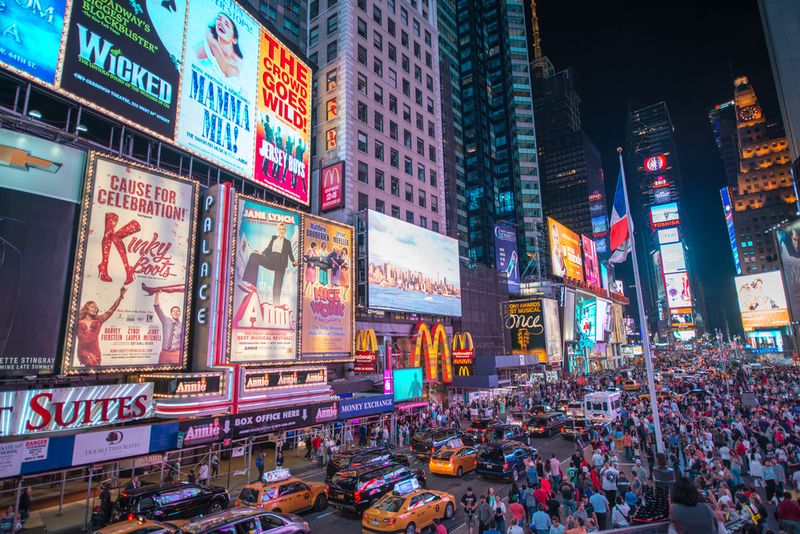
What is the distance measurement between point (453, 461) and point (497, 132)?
10006 centimetres

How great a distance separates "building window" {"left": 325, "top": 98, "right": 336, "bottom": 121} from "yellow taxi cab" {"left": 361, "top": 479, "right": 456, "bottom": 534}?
33995 mm

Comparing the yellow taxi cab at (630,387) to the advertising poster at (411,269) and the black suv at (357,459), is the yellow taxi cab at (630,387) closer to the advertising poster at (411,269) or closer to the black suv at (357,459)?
the advertising poster at (411,269)

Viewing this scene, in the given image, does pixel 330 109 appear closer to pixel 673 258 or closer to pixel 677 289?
pixel 673 258

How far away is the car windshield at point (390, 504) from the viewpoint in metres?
14.5

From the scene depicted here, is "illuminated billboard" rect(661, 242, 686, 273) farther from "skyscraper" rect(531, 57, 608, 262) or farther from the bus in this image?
the bus

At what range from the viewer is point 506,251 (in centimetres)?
6900

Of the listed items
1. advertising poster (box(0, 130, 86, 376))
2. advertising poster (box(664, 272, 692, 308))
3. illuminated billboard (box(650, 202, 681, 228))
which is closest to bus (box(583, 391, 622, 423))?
advertising poster (box(0, 130, 86, 376))

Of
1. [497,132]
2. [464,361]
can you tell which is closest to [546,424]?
[464,361]

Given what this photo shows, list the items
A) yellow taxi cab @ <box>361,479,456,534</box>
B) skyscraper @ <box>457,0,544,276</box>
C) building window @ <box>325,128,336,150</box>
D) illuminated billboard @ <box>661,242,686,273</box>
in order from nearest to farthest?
yellow taxi cab @ <box>361,479,456,534</box>
building window @ <box>325,128,336,150</box>
skyscraper @ <box>457,0,544,276</box>
illuminated billboard @ <box>661,242,686,273</box>

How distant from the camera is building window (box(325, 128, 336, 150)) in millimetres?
41438

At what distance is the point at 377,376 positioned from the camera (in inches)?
1507

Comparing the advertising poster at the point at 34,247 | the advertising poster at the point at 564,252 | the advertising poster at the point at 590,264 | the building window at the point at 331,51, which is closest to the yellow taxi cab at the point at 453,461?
the advertising poster at the point at 34,247

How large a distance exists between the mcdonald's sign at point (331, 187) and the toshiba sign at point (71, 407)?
71.7ft

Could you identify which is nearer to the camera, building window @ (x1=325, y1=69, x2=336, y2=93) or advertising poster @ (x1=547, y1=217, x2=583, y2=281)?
building window @ (x1=325, y1=69, x2=336, y2=93)
